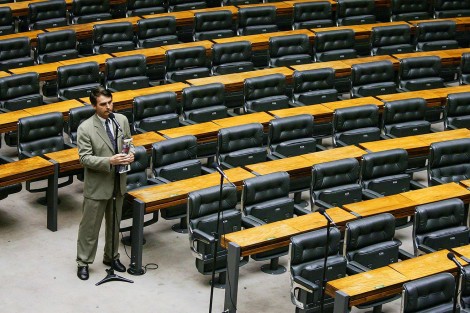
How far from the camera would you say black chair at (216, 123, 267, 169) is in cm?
905

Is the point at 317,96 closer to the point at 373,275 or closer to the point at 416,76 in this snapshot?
the point at 416,76

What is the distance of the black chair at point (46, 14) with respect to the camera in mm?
11516

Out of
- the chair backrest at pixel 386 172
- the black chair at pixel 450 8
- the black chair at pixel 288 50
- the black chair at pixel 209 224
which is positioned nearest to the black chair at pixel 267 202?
the black chair at pixel 209 224

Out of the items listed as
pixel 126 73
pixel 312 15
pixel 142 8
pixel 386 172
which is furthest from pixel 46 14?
pixel 386 172

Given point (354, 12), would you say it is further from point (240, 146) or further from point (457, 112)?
point (240, 146)

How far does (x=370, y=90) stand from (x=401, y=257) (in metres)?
3.18

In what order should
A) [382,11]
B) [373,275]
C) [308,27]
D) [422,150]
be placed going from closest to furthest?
[373,275]
[422,150]
[308,27]
[382,11]

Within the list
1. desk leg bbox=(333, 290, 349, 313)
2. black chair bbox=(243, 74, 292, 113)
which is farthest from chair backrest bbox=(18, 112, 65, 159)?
desk leg bbox=(333, 290, 349, 313)

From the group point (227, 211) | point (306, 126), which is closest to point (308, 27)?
point (306, 126)

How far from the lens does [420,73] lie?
11.3 meters

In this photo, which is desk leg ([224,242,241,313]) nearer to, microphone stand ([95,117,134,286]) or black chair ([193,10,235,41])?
microphone stand ([95,117,134,286])

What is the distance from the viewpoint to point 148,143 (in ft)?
29.6

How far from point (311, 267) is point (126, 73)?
386 cm

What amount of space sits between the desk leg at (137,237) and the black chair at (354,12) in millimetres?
5382
